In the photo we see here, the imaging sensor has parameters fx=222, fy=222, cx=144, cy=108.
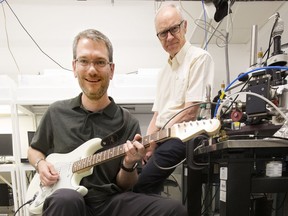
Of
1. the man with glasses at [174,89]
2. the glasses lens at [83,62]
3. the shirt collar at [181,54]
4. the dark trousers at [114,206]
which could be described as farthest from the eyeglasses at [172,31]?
the dark trousers at [114,206]

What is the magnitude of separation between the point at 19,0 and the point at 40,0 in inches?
7.2

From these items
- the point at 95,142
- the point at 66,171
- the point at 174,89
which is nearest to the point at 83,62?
the point at 95,142

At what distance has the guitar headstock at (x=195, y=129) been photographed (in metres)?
0.65

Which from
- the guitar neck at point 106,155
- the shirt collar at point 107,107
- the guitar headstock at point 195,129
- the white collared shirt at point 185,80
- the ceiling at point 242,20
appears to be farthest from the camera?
the ceiling at point 242,20

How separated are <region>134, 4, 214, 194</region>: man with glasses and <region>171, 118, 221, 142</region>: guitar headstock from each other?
0.37 metres

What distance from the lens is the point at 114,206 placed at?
88 cm

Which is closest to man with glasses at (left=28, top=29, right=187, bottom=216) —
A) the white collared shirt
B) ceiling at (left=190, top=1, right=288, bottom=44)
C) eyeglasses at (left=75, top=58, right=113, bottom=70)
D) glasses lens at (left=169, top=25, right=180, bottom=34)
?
eyeglasses at (left=75, top=58, right=113, bottom=70)

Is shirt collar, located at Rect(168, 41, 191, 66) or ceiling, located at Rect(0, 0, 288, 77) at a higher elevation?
ceiling, located at Rect(0, 0, 288, 77)

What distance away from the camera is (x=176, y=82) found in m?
1.33

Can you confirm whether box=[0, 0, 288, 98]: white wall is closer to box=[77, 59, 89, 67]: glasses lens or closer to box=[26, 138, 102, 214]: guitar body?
box=[77, 59, 89, 67]: glasses lens

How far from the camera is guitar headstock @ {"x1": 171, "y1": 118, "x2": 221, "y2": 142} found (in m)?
0.65

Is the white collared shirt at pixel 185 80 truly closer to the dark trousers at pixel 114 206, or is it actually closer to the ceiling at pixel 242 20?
the ceiling at pixel 242 20

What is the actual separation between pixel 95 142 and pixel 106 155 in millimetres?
92

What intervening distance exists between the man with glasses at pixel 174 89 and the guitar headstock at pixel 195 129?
1.21 feet
